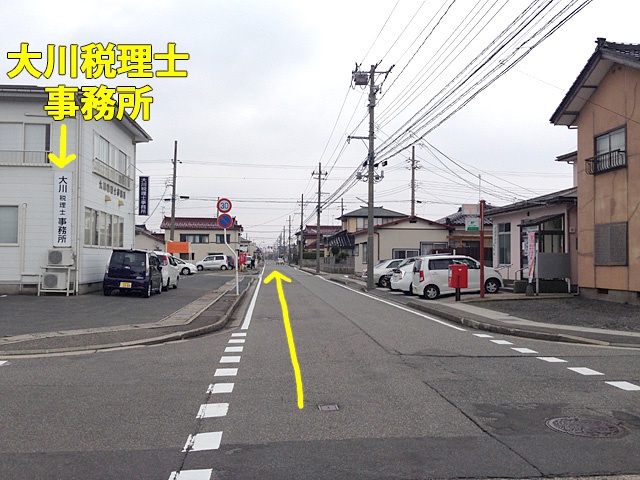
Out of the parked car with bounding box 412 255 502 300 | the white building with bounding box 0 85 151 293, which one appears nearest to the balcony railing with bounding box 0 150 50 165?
the white building with bounding box 0 85 151 293

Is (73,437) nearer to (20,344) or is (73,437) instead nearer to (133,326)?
(20,344)

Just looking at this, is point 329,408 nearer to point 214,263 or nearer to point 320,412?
point 320,412

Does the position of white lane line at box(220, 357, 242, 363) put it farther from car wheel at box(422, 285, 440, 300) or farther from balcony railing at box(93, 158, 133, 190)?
balcony railing at box(93, 158, 133, 190)

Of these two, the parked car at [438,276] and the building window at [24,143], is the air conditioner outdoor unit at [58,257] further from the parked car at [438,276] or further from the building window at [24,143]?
the parked car at [438,276]

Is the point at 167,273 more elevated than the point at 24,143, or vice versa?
the point at 24,143

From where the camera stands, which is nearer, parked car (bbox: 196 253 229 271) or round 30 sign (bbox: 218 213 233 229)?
round 30 sign (bbox: 218 213 233 229)

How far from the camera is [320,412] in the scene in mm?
6273

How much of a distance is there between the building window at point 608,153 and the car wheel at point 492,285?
228 inches

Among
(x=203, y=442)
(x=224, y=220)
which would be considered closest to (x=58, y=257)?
(x=224, y=220)

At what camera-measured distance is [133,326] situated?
1285 cm

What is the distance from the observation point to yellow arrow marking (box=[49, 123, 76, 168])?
798 inches

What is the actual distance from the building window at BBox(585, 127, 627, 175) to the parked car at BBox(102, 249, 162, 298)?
50.2ft

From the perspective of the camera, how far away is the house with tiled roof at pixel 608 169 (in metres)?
16.8

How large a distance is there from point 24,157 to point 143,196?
41.8 feet
